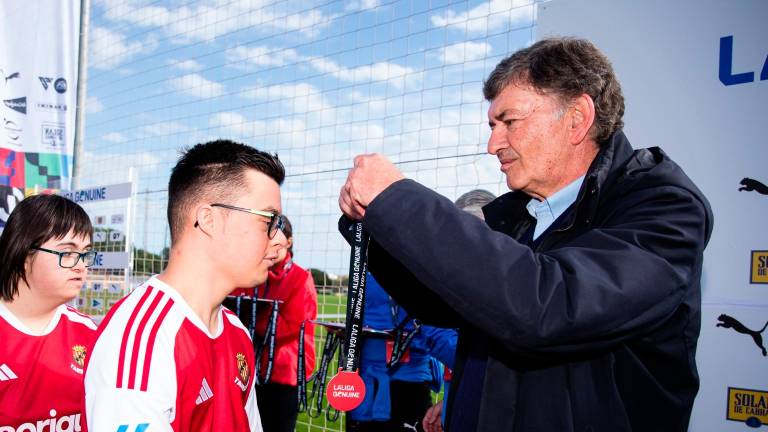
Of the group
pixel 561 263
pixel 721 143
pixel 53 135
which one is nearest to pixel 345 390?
pixel 561 263

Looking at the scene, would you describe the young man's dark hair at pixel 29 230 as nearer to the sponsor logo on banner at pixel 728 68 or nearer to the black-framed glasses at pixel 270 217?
the black-framed glasses at pixel 270 217

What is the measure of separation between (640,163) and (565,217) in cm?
23

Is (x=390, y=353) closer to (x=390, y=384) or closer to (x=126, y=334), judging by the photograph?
(x=390, y=384)

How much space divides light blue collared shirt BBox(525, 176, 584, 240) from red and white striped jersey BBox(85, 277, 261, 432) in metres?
1.16

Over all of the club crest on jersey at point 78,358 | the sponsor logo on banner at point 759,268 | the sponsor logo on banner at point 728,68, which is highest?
the sponsor logo on banner at point 728,68

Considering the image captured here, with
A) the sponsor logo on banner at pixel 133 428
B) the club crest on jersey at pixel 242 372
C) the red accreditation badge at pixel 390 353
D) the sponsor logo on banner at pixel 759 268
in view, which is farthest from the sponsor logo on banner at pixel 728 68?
the sponsor logo on banner at pixel 133 428

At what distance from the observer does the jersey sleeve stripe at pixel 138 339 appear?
5.24 ft

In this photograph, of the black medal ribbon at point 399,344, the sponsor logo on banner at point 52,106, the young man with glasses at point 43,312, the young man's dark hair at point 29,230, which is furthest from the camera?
the sponsor logo on banner at point 52,106

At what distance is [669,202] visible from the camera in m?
1.28

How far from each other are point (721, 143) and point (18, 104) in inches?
242

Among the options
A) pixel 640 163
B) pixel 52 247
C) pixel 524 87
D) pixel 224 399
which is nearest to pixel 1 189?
pixel 52 247

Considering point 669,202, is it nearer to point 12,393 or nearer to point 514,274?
point 514,274

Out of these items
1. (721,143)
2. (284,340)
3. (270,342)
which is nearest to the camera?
(721,143)

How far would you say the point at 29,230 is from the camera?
10.0ft
